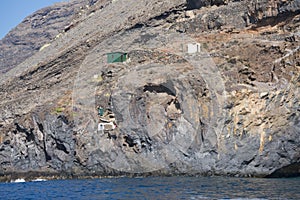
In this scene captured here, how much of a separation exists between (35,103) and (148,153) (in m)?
17.6

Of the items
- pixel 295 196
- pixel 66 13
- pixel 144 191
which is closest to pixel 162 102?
pixel 144 191

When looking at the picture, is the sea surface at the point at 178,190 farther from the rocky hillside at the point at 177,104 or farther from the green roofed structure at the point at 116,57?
the green roofed structure at the point at 116,57

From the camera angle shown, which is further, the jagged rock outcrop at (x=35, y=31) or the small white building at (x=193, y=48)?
the jagged rock outcrop at (x=35, y=31)

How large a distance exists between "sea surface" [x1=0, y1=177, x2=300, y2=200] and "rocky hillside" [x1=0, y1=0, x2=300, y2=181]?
12.2 ft

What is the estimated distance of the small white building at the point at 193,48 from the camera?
162 feet

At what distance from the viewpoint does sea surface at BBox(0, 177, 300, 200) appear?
28234 mm

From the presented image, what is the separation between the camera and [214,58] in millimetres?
46688

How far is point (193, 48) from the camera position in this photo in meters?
49.8

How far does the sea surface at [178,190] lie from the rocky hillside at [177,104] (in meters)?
3.73

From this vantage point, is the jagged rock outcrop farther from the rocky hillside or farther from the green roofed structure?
the green roofed structure

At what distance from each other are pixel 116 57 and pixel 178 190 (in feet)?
92.8

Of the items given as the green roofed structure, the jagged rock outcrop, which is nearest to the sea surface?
the green roofed structure

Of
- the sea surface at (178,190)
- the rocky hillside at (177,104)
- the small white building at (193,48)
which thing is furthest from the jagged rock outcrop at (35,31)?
the sea surface at (178,190)

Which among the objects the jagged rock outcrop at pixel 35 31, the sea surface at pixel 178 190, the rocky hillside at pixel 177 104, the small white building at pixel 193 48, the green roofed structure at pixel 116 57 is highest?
the jagged rock outcrop at pixel 35 31
